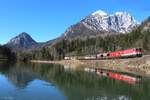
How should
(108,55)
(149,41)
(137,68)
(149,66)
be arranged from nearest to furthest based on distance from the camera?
(149,66), (137,68), (108,55), (149,41)

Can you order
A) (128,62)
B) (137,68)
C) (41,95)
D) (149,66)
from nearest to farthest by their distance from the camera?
1. (41,95)
2. (149,66)
3. (137,68)
4. (128,62)

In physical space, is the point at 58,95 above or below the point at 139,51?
below

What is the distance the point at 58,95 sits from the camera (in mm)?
42125

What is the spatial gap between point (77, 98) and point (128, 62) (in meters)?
75.6

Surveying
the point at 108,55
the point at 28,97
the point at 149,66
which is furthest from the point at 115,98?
the point at 108,55

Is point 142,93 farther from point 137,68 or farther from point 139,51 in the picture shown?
point 139,51

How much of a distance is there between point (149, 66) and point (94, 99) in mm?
Result: 57779

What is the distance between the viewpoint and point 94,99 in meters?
38.7

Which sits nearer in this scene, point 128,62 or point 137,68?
point 137,68

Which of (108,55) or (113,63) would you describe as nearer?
(113,63)

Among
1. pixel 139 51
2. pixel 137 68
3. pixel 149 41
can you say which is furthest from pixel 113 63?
pixel 149 41

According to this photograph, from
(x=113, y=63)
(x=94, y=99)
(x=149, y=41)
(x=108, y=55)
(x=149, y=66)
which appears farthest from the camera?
(x=149, y=41)

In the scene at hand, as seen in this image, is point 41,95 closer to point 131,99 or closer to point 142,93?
point 131,99

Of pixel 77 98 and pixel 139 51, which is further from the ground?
pixel 139 51
